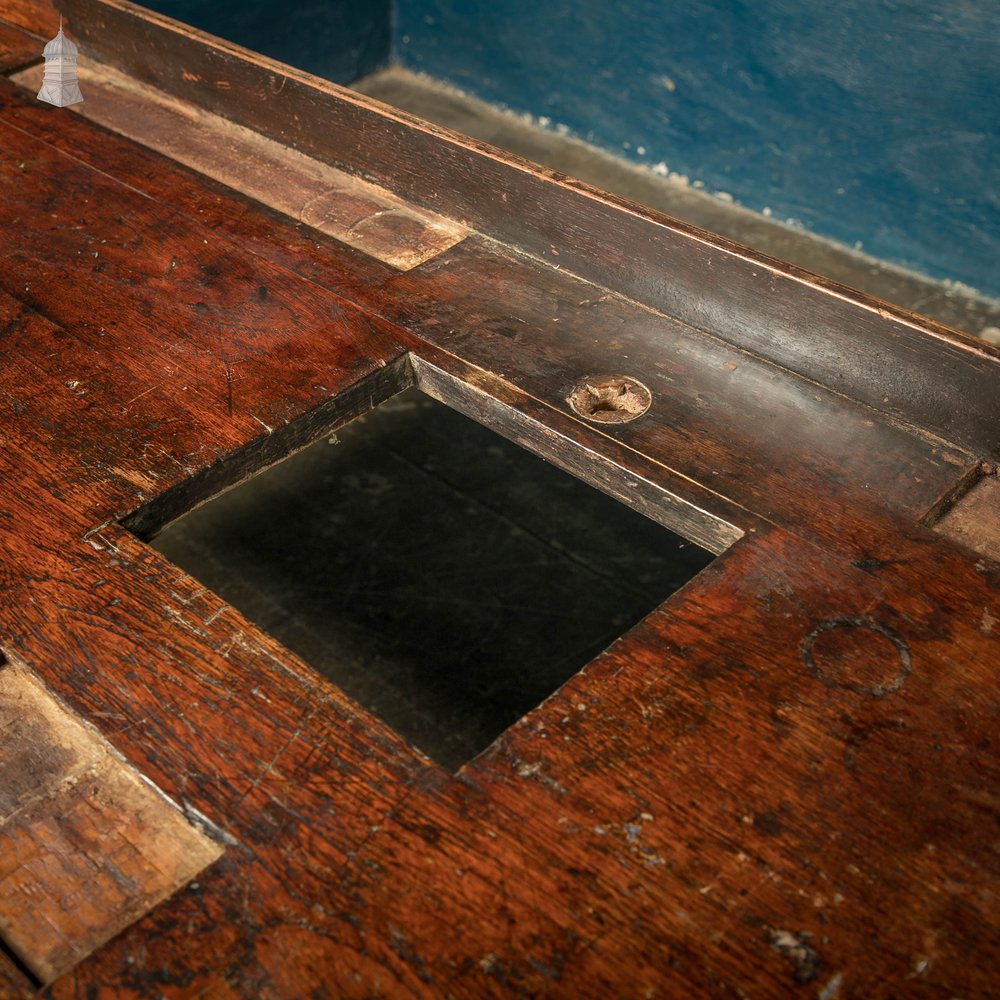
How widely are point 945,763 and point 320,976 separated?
0.61 meters

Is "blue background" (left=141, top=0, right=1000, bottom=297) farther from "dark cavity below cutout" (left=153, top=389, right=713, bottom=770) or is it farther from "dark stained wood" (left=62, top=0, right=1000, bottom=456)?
"dark stained wood" (left=62, top=0, right=1000, bottom=456)

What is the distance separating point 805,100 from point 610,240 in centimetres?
249

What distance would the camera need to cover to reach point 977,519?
4.22 ft

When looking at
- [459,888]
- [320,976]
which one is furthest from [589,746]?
[320,976]

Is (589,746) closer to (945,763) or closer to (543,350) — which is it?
(945,763)

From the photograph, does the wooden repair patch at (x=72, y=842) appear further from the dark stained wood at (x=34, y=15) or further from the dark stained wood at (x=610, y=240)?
the dark stained wood at (x=34, y=15)

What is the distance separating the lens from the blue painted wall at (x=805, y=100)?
11.2 feet

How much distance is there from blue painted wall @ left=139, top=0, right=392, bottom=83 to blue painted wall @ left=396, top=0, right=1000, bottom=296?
17.8 inches

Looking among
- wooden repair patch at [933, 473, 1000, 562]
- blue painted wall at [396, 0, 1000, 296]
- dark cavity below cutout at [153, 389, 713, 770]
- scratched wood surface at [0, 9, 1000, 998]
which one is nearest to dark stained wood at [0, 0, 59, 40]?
scratched wood surface at [0, 9, 1000, 998]

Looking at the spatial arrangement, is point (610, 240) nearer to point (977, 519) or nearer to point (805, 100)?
point (977, 519)

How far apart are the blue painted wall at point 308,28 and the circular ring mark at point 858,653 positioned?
3.59 m

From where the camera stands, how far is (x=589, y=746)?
1.02m

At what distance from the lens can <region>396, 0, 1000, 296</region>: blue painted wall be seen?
3.40 meters

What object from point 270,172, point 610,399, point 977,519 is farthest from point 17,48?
point 977,519
